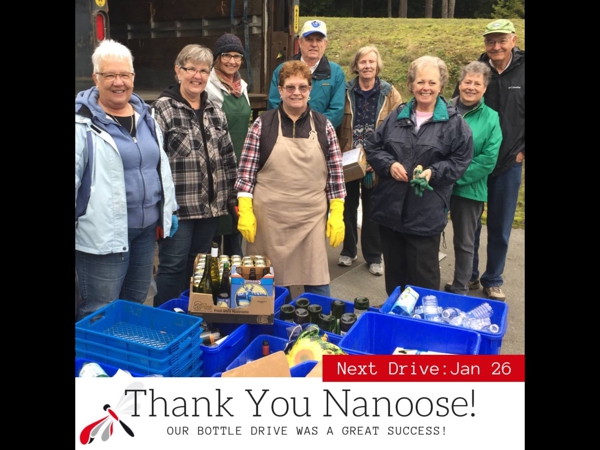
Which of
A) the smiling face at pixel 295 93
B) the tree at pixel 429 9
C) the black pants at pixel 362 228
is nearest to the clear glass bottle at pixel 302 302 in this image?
the smiling face at pixel 295 93

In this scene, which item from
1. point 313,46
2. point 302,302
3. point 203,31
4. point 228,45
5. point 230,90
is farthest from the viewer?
point 203,31

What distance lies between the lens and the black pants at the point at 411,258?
3.42 m

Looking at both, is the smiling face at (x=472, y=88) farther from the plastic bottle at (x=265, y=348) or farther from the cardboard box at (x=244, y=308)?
the plastic bottle at (x=265, y=348)

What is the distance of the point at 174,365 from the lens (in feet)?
7.30

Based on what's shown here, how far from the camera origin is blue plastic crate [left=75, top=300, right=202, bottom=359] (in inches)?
89.3

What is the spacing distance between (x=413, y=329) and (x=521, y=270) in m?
2.88

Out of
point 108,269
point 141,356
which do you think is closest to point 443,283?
point 108,269

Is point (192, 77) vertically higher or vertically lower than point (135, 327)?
higher

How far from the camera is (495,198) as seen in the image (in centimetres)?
413

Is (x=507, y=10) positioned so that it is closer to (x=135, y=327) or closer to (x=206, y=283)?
(x=206, y=283)

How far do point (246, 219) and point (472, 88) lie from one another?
1.77 metres

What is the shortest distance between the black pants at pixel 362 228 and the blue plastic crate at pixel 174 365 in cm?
260
